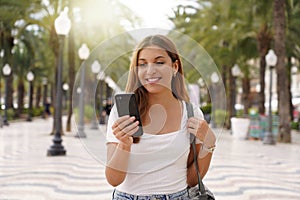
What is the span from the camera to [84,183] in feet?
18.7

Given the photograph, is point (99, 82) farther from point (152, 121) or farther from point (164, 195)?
point (164, 195)

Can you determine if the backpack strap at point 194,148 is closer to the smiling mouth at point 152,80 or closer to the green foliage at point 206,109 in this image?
the green foliage at point 206,109

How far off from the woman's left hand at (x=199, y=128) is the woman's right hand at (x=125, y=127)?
0.75 feet

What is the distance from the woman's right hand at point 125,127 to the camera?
52.1 inches

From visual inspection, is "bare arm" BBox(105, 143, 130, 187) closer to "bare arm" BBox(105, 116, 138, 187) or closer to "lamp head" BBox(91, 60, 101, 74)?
"bare arm" BBox(105, 116, 138, 187)

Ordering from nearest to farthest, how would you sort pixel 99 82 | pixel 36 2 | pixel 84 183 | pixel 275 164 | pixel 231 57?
pixel 99 82, pixel 84 183, pixel 275 164, pixel 36 2, pixel 231 57

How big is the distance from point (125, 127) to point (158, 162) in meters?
0.23

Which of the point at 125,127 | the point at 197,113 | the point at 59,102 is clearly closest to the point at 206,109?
the point at 197,113

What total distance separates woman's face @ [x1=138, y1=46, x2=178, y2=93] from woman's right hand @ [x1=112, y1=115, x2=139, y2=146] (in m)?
0.15

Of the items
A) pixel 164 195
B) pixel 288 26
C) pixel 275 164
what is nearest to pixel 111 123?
pixel 164 195

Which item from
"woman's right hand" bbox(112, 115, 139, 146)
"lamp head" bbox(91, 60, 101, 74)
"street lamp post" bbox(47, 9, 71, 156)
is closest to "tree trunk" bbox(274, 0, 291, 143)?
"street lamp post" bbox(47, 9, 71, 156)

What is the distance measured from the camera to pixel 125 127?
133 centimetres

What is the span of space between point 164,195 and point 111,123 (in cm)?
36

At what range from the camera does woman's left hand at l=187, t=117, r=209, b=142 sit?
1.46 metres
